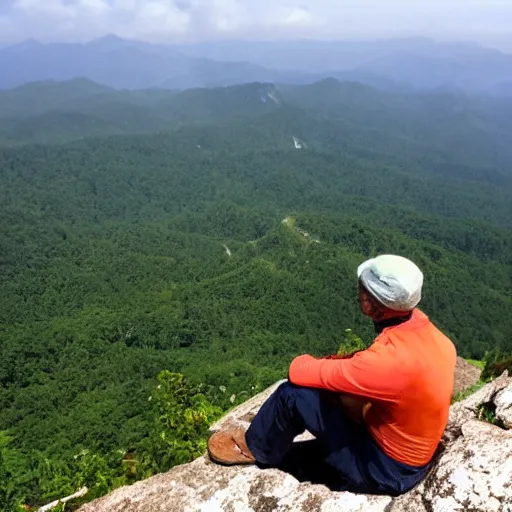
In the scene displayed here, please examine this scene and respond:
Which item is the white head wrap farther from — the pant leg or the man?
the pant leg

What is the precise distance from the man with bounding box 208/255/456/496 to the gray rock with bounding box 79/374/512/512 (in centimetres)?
19

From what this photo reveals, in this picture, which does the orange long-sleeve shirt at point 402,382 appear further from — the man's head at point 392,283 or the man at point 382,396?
the man's head at point 392,283

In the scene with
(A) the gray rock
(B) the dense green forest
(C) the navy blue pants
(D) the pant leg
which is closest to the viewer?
(A) the gray rock

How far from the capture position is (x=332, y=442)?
4.97 meters

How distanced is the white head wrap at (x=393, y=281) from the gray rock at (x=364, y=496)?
63.0 inches

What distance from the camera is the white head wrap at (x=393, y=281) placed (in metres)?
4.21

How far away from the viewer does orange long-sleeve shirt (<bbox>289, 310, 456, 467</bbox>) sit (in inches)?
164

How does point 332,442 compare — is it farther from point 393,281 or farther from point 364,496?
point 393,281

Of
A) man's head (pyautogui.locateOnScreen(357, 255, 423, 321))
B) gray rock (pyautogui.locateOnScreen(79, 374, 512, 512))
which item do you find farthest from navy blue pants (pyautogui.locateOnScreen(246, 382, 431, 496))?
man's head (pyautogui.locateOnScreen(357, 255, 423, 321))

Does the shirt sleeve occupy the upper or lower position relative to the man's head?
Answer: lower

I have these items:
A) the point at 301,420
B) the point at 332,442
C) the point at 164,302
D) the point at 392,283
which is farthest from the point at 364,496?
the point at 164,302

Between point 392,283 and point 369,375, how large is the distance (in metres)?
0.80

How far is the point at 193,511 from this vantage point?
5371 mm

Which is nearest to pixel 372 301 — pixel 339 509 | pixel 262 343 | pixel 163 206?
pixel 339 509
